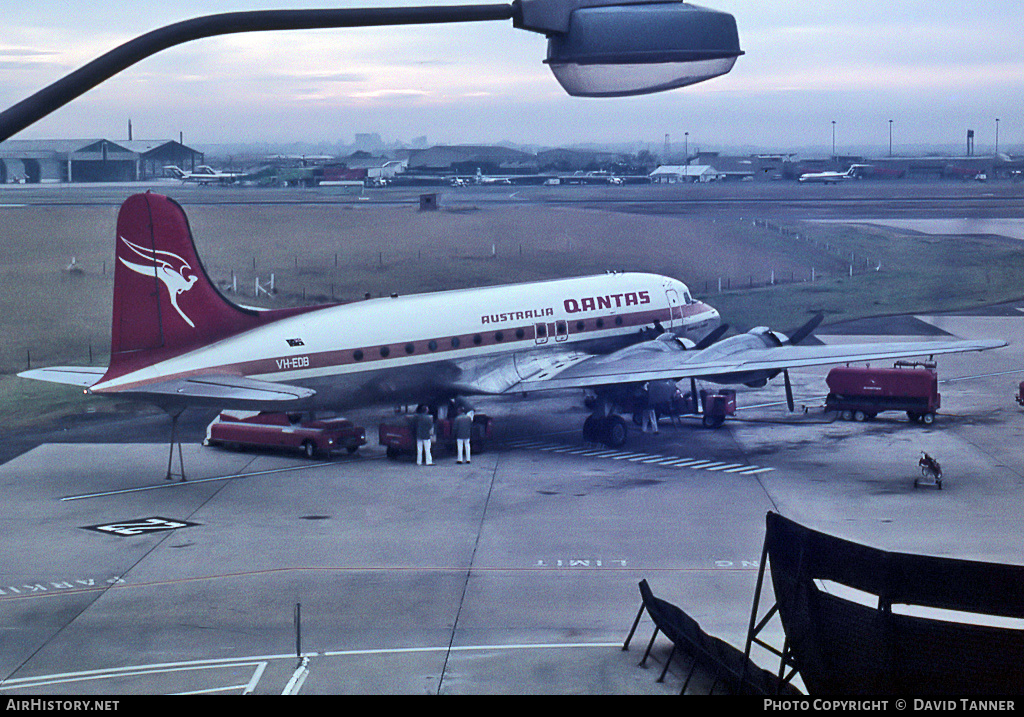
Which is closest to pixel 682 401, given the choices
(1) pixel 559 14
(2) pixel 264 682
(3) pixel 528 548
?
(3) pixel 528 548

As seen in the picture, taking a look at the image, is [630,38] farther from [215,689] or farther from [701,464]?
[701,464]

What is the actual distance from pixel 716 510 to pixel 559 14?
925 inches

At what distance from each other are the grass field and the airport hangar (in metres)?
2.78

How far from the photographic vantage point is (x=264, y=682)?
19250 millimetres

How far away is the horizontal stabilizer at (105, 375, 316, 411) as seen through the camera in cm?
3209

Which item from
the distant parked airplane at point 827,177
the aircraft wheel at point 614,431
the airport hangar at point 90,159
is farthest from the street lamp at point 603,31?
the distant parked airplane at point 827,177

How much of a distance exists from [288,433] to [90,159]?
40879mm

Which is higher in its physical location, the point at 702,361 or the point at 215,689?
the point at 702,361

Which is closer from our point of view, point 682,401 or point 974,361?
point 682,401

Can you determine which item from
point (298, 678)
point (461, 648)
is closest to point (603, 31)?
point (298, 678)

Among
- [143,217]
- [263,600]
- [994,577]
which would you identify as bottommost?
[263,600]

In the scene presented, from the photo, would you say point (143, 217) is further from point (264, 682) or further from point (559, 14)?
point (559, 14)

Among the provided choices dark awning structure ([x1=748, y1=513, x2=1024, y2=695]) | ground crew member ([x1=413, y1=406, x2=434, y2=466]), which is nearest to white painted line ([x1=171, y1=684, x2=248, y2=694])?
dark awning structure ([x1=748, y1=513, x2=1024, y2=695])

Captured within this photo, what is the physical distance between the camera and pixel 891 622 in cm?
1539
